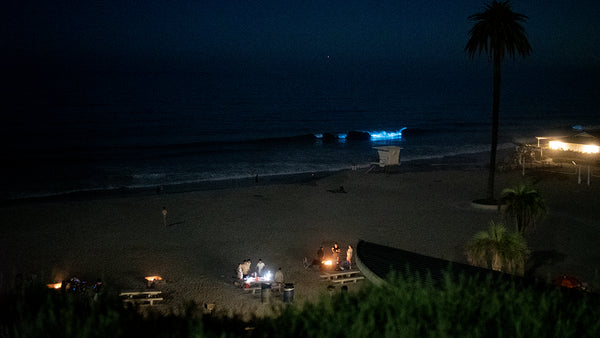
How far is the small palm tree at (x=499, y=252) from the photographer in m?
12.3

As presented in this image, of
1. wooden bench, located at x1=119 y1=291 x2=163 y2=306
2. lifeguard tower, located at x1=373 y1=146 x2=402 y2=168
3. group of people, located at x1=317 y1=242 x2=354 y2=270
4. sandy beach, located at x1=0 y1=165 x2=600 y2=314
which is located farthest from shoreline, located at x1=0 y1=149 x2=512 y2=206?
wooden bench, located at x1=119 y1=291 x2=163 y2=306

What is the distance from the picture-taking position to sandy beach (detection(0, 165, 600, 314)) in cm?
1443

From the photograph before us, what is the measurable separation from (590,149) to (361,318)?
1042 inches

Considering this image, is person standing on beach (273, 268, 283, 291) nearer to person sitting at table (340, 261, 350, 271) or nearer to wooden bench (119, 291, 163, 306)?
person sitting at table (340, 261, 350, 271)

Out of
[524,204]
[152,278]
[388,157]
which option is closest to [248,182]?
[388,157]

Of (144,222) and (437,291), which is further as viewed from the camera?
(144,222)

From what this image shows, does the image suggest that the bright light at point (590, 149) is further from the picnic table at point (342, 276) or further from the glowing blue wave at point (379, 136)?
the glowing blue wave at point (379, 136)

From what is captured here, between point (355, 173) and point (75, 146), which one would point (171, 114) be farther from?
point (355, 173)

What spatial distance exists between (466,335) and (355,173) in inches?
1017

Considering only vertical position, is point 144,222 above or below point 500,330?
below

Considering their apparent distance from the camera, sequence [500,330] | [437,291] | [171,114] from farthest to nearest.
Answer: [171,114] < [437,291] < [500,330]

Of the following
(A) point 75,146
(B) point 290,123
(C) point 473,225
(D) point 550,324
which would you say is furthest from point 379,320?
(B) point 290,123

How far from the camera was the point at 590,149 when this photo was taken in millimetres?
27969

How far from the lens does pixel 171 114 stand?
275 feet
